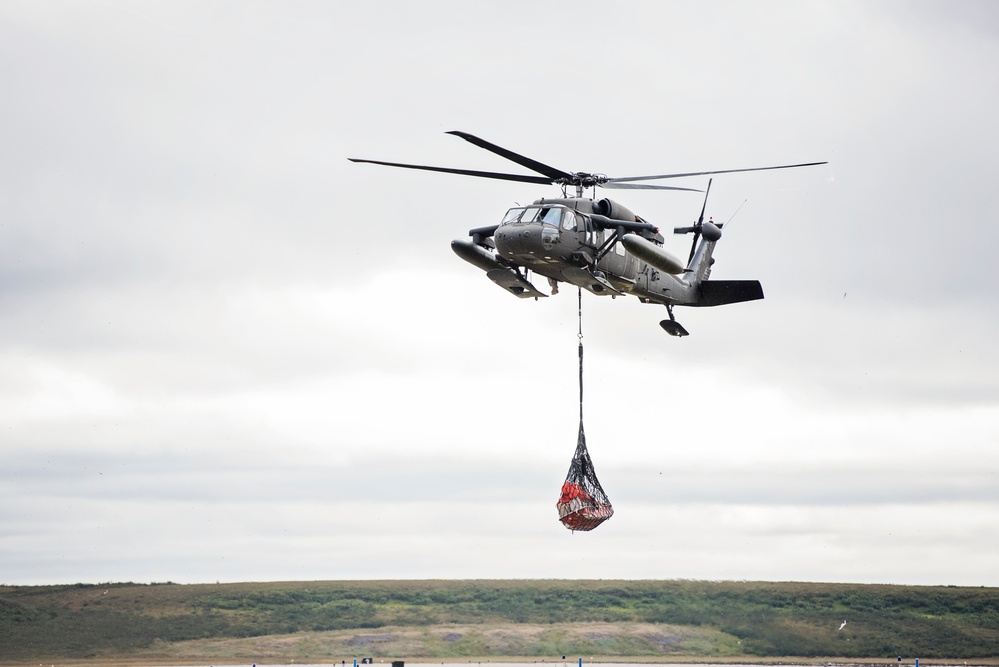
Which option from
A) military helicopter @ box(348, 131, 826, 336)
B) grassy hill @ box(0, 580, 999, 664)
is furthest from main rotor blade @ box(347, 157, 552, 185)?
grassy hill @ box(0, 580, 999, 664)

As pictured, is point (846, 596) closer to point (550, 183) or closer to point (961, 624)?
point (961, 624)

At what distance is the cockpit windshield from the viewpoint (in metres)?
34.7

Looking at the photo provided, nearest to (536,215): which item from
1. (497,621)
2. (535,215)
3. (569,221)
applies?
(535,215)

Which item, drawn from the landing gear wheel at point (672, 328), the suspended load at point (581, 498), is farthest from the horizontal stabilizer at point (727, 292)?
the suspended load at point (581, 498)

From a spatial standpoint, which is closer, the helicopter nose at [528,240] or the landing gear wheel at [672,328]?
the helicopter nose at [528,240]

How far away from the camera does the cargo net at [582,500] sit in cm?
3572

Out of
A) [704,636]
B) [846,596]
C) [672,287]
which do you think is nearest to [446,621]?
[704,636]

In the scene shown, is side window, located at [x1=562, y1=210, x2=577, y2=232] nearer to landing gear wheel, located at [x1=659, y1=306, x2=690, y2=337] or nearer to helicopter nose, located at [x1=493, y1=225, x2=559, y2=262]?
helicopter nose, located at [x1=493, y1=225, x2=559, y2=262]

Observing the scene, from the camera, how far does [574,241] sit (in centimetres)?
3497

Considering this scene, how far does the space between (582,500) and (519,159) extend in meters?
9.22

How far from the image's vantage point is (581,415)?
36.9 metres

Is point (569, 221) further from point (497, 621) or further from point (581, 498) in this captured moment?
point (497, 621)

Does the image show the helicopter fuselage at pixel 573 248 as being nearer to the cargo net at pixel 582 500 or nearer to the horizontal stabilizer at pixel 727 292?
the horizontal stabilizer at pixel 727 292

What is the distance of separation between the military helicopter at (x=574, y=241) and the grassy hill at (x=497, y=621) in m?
36.2
